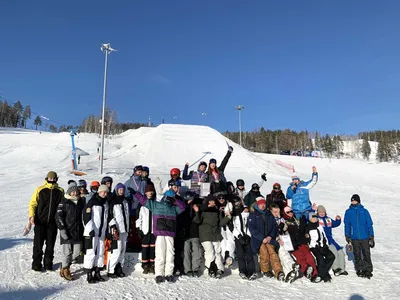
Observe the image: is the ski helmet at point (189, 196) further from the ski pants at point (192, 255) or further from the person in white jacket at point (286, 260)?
the person in white jacket at point (286, 260)

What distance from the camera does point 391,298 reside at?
485cm

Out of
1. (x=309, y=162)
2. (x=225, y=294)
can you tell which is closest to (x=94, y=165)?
(x=225, y=294)

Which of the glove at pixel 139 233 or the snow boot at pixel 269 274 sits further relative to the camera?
the glove at pixel 139 233

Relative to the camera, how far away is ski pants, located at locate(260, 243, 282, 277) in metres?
5.60

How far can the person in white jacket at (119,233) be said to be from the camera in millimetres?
5203

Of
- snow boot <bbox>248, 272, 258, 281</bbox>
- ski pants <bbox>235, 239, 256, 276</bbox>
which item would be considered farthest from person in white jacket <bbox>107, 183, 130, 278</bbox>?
snow boot <bbox>248, 272, 258, 281</bbox>

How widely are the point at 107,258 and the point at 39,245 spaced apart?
1213 mm

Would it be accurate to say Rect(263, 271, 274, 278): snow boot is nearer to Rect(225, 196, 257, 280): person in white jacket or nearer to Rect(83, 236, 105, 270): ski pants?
Rect(225, 196, 257, 280): person in white jacket

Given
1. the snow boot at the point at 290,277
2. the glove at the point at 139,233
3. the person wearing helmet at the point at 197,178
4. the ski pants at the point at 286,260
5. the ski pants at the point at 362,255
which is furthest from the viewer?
the person wearing helmet at the point at 197,178

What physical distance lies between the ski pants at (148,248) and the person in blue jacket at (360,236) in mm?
4128

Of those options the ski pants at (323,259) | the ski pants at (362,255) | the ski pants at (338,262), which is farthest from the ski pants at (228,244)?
the ski pants at (362,255)

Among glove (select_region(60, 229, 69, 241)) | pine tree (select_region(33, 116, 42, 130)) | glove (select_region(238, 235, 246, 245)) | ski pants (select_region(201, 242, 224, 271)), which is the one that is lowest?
ski pants (select_region(201, 242, 224, 271))

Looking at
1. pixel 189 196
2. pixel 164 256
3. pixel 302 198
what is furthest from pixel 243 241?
pixel 302 198

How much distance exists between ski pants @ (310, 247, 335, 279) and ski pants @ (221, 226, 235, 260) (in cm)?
161
